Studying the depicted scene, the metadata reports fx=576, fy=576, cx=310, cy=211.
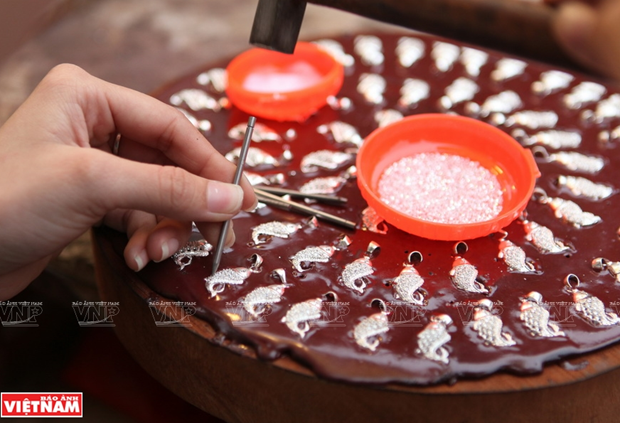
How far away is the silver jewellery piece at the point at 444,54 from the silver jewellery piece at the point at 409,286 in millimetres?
822

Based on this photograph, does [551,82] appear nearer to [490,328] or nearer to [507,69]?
[507,69]

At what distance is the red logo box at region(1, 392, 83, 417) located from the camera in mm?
1318

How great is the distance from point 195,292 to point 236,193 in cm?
20

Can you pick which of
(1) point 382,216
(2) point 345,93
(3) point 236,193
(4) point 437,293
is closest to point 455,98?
(2) point 345,93

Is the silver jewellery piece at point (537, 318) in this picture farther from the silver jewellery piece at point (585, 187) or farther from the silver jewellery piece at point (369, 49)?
the silver jewellery piece at point (369, 49)

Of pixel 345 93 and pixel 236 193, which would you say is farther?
pixel 345 93

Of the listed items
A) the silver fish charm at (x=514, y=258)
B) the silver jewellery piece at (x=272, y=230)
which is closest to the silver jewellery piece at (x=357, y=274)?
the silver jewellery piece at (x=272, y=230)

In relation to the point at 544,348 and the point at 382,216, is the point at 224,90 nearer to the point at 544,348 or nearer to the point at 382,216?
the point at 382,216

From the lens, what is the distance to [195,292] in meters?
1.08

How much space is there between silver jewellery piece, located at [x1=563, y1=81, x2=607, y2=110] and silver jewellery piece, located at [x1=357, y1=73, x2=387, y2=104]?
0.50 metres

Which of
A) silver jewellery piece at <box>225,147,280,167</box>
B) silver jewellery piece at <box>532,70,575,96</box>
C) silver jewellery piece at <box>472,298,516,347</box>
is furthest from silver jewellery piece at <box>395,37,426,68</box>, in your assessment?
silver jewellery piece at <box>472,298,516,347</box>

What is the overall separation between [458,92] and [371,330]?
0.87 meters

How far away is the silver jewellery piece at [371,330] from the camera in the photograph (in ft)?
3.28

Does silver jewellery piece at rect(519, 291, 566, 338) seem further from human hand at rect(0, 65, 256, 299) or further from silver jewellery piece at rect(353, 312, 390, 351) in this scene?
human hand at rect(0, 65, 256, 299)
